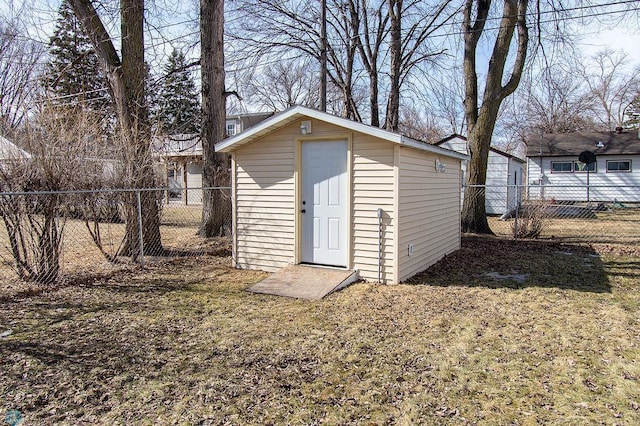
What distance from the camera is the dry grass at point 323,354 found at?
2.70 m

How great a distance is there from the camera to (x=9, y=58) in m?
11.2

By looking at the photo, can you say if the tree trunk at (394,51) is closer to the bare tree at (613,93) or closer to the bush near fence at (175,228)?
the bush near fence at (175,228)

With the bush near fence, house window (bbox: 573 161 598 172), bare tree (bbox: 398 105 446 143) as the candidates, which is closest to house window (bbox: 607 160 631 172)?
house window (bbox: 573 161 598 172)

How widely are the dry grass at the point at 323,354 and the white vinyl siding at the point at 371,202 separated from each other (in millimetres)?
369

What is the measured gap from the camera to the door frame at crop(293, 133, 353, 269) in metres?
5.91

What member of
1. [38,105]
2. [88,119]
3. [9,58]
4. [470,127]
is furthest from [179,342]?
[9,58]

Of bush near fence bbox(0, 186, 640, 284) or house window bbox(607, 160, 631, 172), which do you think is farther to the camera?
house window bbox(607, 160, 631, 172)

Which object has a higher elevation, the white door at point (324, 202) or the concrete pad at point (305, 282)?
the white door at point (324, 202)

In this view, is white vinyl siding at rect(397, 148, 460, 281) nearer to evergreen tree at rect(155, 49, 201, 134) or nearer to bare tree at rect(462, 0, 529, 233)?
bare tree at rect(462, 0, 529, 233)

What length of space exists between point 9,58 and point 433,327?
13088 mm

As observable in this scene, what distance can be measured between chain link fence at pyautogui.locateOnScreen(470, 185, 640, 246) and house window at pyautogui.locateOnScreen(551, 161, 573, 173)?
3.56 feet

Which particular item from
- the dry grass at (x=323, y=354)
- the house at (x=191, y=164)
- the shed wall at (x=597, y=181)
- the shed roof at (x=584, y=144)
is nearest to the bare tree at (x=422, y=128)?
the shed roof at (x=584, y=144)

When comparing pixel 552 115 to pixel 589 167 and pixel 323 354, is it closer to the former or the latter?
pixel 589 167

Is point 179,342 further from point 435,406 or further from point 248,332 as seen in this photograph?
point 435,406
